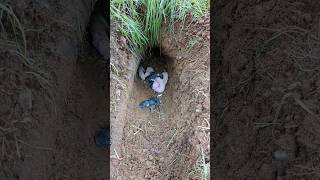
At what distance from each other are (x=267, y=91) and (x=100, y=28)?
63 cm

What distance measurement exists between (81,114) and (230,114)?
52 cm

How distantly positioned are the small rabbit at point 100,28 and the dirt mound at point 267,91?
41 centimetres

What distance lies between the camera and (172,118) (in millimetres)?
2137

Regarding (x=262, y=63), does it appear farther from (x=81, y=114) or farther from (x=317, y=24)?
(x=81, y=114)

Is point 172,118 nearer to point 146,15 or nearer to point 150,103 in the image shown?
point 150,103

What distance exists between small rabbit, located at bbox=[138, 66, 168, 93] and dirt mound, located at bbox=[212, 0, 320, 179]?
0.46m

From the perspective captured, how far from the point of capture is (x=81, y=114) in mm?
1590

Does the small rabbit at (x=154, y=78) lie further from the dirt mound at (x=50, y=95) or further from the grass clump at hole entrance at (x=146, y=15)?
the dirt mound at (x=50, y=95)

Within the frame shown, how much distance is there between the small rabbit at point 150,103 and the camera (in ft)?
6.95

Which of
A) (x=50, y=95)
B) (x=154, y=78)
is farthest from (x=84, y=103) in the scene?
(x=154, y=78)

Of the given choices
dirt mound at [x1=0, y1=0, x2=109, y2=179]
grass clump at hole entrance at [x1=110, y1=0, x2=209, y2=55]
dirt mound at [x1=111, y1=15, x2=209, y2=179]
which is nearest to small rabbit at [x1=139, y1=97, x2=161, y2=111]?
dirt mound at [x1=111, y1=15, x2=209, y2=179]

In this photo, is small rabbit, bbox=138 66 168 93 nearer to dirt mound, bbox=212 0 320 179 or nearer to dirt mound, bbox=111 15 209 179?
dirt mound, bbox=111 15 209 179

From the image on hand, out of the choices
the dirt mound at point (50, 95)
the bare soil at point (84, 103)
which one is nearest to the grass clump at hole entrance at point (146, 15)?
the bare soil at point (84, 103)

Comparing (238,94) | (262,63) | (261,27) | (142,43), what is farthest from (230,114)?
(142,43)
